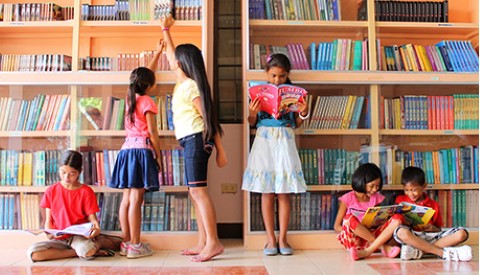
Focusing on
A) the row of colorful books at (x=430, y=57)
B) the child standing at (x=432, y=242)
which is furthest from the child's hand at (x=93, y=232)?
the row of colorful books at (x=430, y=57)

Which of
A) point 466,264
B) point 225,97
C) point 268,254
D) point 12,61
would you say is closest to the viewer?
point 466,264

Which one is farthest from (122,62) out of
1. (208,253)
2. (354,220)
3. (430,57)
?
(430,57)

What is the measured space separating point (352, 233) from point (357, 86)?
1043mm

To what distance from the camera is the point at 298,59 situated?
327 centimetres

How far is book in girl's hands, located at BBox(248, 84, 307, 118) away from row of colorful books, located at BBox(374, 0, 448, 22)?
0.94m

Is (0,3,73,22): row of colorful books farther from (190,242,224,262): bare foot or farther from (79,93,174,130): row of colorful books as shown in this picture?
(190,242,224,262): bare foot

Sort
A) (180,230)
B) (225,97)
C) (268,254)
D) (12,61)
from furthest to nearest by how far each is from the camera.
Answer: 1. (225,97)
2. (12,61)
3. (180,230)
4. (268,254)

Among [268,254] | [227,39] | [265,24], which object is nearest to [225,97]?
[227,39]

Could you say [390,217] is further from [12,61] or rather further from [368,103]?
[12,61]

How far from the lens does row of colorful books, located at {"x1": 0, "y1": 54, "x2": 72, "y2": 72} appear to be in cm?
323

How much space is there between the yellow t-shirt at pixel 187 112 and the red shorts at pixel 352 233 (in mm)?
1083

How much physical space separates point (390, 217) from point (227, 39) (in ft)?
6.23

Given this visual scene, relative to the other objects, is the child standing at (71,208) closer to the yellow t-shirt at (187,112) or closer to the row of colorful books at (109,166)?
the row of colorful books at (109,166)

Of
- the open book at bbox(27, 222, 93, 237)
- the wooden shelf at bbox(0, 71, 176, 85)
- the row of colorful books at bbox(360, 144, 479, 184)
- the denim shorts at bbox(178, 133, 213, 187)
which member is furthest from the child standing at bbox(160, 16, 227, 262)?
the row of colorful books at bbox(360, 144, 479, 184)
